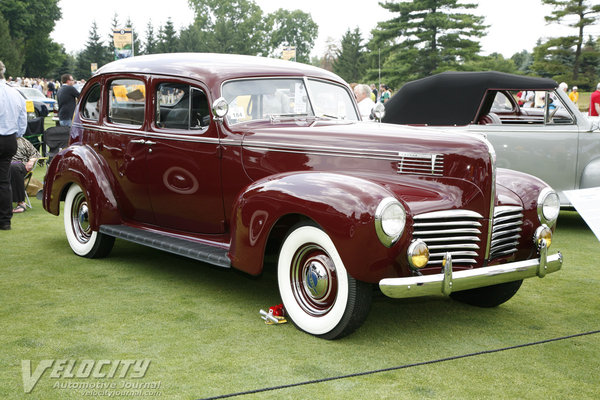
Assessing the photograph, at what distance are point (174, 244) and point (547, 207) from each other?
2.92m

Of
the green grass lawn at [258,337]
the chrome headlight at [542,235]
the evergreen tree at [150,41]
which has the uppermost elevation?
the evergreen tree at [150,41]

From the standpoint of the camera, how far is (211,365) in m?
3.64

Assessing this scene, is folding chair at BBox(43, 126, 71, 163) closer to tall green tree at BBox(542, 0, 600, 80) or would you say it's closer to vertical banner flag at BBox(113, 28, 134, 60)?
vertical banner flag at BBox(113, 28, 134, 60)

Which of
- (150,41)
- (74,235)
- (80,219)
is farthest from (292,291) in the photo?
(150,41)

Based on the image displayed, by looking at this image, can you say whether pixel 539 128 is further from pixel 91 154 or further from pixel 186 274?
pixel 91 154

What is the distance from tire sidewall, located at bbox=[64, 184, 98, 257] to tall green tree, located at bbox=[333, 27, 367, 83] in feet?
259

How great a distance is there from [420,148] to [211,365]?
6.33 feet

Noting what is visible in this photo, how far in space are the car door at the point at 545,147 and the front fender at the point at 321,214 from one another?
15.1 ft

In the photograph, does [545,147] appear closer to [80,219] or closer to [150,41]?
[80,219]

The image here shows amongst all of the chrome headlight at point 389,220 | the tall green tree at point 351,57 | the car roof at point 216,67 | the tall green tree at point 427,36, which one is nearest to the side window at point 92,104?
the car roof at point 216,67

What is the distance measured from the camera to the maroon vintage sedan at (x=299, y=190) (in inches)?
151

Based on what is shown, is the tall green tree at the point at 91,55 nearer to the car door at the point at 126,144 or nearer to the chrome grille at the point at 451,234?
the car door at the point at 126,144

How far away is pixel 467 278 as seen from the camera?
3.82 m

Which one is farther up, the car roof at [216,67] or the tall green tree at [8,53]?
the tall green tree at [8,53]
